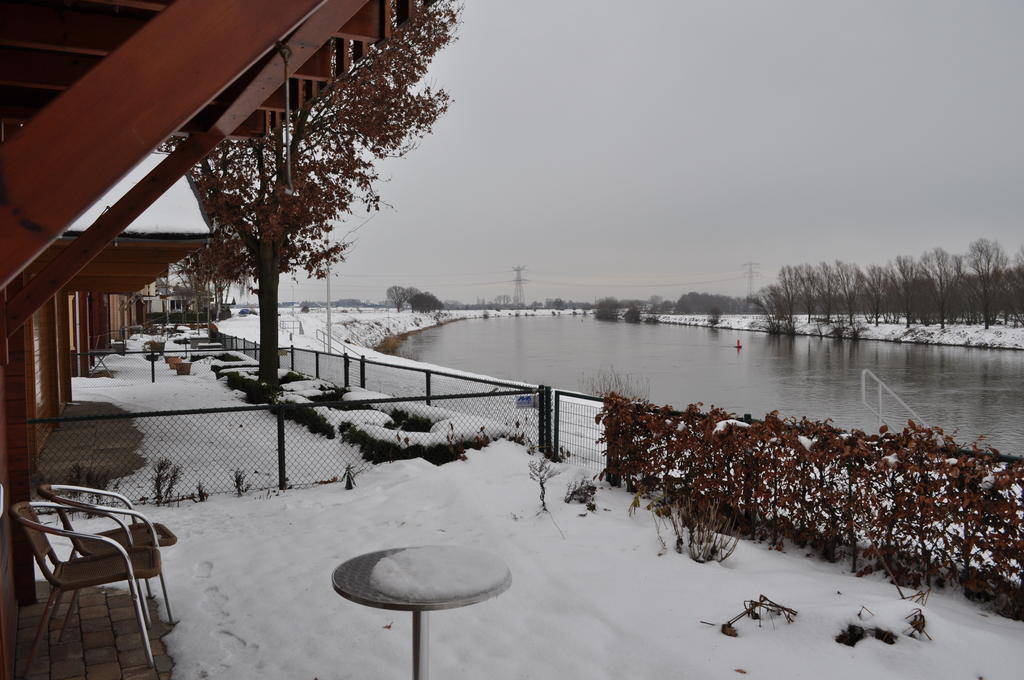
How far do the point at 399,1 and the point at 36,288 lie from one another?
2303 mm

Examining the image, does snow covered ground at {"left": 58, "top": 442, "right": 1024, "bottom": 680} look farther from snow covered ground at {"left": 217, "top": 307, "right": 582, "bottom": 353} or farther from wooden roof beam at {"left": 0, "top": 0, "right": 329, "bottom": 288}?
snow covered ground at {"left": 217, "top": 307, "right": 582, "bottom": 353}

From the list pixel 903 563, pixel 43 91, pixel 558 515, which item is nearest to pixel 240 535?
pixel 558 515

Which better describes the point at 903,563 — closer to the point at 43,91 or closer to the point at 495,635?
the point at 495,635

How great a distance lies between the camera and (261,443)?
10203mm

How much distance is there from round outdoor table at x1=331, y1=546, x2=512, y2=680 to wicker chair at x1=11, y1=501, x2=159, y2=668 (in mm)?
1183

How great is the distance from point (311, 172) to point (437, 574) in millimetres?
13211

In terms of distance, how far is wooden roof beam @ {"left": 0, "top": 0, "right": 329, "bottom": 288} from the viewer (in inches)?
57.5

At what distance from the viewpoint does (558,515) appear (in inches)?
229

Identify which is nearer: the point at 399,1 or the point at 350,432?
the point at 399,1

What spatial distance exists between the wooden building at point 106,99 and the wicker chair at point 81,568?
0.18m

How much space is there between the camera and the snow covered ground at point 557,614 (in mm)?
3479

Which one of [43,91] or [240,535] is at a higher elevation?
[43,91]

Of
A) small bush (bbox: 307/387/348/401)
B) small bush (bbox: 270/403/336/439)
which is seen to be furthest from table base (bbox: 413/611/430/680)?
small bush (bbox: 307/387/348/401)

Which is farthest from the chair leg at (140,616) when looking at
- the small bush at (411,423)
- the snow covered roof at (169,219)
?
the small bush at (411,423)
